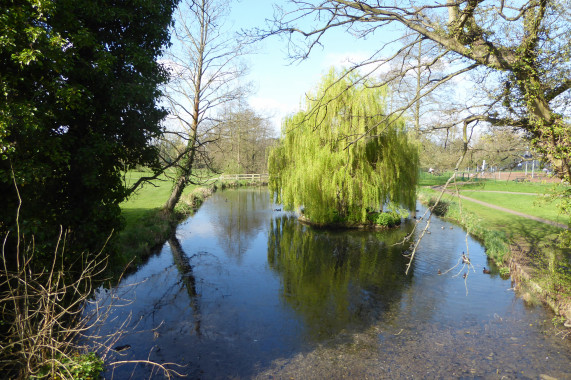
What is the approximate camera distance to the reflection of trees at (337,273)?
8.80 meters

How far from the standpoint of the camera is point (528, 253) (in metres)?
12.0

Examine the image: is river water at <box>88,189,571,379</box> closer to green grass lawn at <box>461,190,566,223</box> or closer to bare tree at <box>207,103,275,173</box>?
green grass lawn at <box>461,190,566,223</box>

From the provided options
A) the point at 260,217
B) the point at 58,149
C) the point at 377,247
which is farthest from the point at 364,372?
the point at 260,217

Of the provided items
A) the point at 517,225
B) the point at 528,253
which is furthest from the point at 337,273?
the point at 517,225

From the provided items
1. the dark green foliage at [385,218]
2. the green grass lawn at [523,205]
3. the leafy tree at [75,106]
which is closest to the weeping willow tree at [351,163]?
the dark green foliage at [385,218]

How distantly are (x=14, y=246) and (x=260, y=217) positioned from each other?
1612 centimetres

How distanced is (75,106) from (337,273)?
8.64 meters

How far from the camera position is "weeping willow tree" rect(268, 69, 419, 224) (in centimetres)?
1686

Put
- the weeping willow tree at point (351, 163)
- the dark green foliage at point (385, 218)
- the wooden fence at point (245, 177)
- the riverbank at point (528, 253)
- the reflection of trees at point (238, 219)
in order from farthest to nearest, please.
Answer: the wooden fence at point (245, 177) < the dark green foliage at point (385, 218) < the weeping willow tree at point (351, 163) < the reflection of trees at point (238, 219) < the riverbank at point (528, 253)

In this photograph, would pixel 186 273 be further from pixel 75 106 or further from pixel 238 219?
pixel 238 219

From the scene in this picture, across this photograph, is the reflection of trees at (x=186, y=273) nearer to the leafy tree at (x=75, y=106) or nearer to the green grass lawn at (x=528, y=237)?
the leafy tree at (x=75, y=106)

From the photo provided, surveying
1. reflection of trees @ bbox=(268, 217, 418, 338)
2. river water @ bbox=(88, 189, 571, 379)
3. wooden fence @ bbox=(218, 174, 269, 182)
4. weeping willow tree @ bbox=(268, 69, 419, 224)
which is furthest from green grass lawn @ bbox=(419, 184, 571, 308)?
wooden fence @ bbox=(218, 174, 269, 182)

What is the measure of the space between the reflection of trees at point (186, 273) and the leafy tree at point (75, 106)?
277 cm

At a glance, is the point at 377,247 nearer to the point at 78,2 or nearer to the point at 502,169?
the point at 502,169
